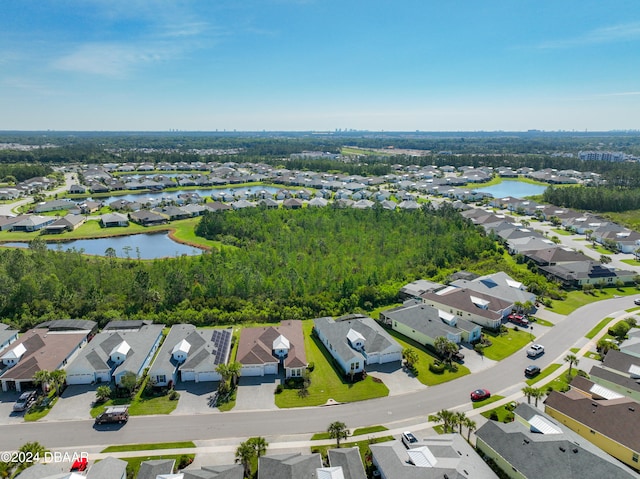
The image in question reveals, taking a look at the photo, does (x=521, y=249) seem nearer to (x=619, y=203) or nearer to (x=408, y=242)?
(x=408, y=242)

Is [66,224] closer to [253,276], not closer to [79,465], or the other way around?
[253,276]

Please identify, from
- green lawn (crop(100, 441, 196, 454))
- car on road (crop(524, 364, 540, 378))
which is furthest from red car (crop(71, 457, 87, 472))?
car on road (crop(524, 364, 540, 378))

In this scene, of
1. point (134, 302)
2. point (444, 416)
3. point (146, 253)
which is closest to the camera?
point (444, 416)

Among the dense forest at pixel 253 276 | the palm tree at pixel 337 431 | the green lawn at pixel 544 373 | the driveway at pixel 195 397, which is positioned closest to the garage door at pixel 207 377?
the driveway at pixel 195 397

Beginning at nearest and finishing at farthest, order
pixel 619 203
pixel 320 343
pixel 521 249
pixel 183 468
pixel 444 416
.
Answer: pixel 183 468 → pixel 444 416 → pixel 320 343 → pixel 521 249 → pixel 619 203

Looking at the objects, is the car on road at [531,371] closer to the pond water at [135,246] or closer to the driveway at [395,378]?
the driveway at [395,378]

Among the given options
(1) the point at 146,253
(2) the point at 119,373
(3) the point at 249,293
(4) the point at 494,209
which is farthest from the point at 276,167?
(2) the point at 119,373

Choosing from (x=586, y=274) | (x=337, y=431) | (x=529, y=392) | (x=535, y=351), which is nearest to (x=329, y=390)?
(x=337, y=431)
